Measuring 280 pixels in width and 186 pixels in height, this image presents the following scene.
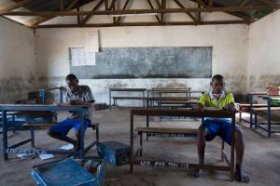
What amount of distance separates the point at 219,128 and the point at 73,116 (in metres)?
1.98

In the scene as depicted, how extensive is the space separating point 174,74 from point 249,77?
2.40 metres

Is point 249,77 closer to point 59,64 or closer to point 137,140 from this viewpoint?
point 137,140

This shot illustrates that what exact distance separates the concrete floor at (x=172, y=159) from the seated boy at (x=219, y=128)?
187 mm

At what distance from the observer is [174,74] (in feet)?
29.1

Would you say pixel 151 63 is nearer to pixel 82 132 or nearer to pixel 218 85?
pixel 218 85

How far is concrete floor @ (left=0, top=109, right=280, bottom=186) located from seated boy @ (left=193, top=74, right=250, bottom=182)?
0.61ft

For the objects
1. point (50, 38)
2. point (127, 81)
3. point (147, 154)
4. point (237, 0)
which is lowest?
point (147, 154)

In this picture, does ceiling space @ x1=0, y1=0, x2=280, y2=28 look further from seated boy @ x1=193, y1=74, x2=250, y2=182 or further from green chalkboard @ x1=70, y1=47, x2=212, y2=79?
seated boy @ x1=193, y1=74, x2=250, y2=182

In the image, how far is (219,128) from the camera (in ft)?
10.1

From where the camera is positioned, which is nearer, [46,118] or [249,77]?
[46,118]

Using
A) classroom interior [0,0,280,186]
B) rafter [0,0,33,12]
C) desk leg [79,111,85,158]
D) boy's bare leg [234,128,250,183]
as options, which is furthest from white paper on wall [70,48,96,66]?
boy's bare leg [234,128,250,183]

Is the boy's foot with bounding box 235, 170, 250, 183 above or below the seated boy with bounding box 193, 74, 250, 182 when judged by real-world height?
below

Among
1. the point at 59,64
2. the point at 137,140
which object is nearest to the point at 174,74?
the point at 59,64

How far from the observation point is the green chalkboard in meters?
8.77
